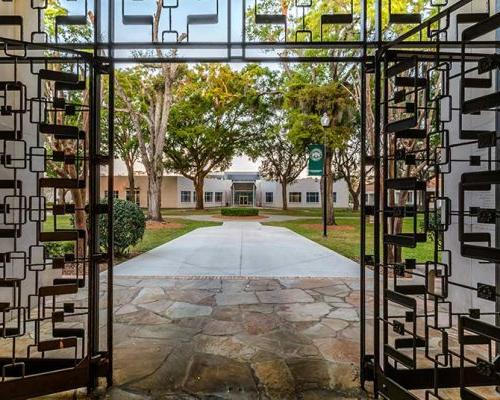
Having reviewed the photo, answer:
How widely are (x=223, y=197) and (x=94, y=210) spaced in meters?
33.9

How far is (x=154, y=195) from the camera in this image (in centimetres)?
1546

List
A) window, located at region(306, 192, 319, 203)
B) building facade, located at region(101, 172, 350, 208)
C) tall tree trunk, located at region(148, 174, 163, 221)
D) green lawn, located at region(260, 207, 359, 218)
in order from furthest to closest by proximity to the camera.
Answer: window, located at region(306, 192, 319, 203) → building facade, located at region(101, 172, 350, 208) → green lawn, located at region(260, 207, 359, 218) → tall tree trunk, located at region(148, 174, 163, 221)

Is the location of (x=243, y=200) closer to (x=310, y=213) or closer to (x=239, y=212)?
(x=310, y=213)

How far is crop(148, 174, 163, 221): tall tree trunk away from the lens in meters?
15.2

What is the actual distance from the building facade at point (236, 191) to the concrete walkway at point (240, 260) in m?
22.7

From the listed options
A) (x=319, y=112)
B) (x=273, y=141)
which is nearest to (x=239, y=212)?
(x=273, y=141)

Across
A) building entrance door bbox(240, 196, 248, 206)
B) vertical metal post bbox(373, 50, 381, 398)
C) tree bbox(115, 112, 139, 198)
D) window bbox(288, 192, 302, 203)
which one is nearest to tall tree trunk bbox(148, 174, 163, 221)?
tree bbox(115, 112, 139, 198)

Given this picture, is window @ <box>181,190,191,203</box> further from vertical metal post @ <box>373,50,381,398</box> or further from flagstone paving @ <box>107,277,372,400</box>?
vertical metal post @ <box>373,50,381,398</box>

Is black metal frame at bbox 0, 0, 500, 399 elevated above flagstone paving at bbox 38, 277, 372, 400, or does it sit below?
above

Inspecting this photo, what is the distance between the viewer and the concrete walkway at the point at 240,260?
612cm

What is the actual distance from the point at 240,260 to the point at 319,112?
26.4 ft

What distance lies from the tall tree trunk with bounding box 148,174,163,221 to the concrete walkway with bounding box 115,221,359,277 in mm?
5682

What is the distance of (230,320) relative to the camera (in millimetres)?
3695

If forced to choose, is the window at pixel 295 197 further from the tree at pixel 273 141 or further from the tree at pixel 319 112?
the tree at pixel 319 112
